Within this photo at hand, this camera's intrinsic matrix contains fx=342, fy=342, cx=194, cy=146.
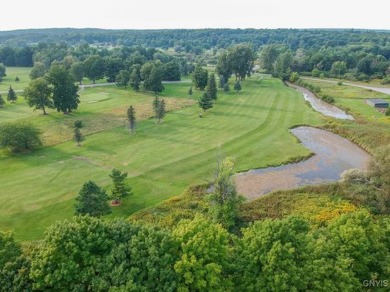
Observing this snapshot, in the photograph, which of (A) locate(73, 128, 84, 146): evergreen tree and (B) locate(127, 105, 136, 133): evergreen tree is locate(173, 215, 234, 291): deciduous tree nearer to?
(A) locate(73, 128, 84, 146): evergreen tree

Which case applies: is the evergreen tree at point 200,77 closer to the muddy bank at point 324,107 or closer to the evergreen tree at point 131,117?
the muddy bank at point 324,107

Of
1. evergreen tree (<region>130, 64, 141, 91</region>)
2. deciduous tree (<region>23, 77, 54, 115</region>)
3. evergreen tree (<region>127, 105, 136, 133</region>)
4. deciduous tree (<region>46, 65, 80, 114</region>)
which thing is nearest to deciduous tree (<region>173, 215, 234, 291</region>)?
evergreen tree (<region>127, 105, 136, 133</region>)

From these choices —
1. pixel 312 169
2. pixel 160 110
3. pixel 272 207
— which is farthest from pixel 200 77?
pixel 272 207

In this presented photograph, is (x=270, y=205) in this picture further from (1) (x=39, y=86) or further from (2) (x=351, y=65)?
(2) (x=351, y=65)

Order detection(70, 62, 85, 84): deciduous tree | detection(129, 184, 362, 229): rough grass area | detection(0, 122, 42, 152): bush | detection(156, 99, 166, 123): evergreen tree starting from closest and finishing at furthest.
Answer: detection(129, 184, 362, 229): rough grass area
detection(0, 122, 42, 152): bush
detection(156, 99, 166, 123): evergreen tree
detection(70, 62, 85, 84): deciduous tree

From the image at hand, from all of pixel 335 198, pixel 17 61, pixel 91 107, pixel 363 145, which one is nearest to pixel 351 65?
pixel 363 145
